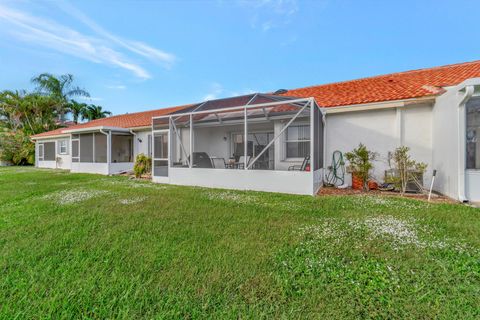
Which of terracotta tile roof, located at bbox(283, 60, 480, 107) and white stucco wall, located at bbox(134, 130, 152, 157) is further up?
terracotta tile roof, located at bbox(283, 60, 480, 107)

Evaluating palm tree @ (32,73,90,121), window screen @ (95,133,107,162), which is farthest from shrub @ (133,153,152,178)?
palm tree @ (32,73,90,121)

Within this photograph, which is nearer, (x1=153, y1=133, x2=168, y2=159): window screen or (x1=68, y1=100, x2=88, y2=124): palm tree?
(x1=153, y1=133, x2=168, y2=159): window screen

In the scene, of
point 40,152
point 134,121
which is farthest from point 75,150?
point 40,152

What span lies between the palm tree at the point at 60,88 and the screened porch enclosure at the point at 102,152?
14.7 metres

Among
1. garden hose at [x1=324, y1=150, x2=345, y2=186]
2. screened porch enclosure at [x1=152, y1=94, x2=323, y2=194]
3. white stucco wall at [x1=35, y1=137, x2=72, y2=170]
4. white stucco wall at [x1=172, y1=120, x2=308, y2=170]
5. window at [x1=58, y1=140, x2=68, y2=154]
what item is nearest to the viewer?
screened porch enclosure at [x1=152, y1=94, x2=323, y2=194]

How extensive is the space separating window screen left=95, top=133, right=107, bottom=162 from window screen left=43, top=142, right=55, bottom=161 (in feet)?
27.3

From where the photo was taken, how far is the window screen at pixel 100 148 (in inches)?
631

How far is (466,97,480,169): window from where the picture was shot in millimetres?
6031

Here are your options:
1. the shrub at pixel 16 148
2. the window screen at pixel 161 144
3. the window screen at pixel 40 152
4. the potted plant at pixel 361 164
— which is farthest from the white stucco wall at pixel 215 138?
the shrub at pixel 16 148

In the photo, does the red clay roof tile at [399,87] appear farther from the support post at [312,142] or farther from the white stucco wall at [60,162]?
the white stucco wall at [60,162]

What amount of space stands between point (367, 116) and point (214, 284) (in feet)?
28.4

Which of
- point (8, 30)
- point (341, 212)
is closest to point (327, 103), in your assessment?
point (341, 212)

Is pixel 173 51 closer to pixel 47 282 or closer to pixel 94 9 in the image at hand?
pixel 94 9

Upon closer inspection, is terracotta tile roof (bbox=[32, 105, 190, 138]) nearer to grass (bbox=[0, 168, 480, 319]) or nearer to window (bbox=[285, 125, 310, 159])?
window (bbox=[285, 125, 310, 159])
